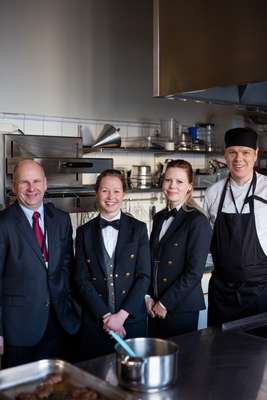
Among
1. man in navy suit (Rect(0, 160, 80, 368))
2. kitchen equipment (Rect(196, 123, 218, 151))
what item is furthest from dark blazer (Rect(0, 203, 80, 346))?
kitchen equipment (Rect(196, 123, 218, 151))

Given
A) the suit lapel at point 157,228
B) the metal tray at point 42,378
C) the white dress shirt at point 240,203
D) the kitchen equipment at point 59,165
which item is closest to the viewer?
the metal tray at point 42,378

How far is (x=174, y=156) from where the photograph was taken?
467 cm

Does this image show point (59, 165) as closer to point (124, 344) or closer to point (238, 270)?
point (238, 270)

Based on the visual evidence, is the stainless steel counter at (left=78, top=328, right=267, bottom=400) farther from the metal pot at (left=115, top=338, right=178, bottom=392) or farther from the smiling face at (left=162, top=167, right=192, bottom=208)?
the smiling face at (left=162, top=167, right=192, bottom=208)

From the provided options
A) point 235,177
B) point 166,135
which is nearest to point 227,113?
point 166,135

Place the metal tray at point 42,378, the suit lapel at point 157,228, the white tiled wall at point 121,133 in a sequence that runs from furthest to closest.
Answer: the white tiled wall at point 121,133 → the suit lapel at point 157,228 → the metal tray at point 42,378

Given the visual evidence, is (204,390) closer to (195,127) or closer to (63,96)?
(63,96)

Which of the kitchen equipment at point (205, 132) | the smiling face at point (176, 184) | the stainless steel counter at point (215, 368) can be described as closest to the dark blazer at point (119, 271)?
the smiling face at point (176, 184)

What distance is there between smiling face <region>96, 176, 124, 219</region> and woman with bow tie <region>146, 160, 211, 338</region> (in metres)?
0.24

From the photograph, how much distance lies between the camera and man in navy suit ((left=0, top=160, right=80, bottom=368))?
2406 millimetres

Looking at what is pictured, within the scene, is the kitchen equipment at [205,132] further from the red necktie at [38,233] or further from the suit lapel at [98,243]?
the red necktie at [38,233]

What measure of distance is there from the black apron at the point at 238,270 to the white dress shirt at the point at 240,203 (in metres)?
0.02

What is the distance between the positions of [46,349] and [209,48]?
1536 millimetres

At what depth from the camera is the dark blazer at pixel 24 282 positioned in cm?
240
